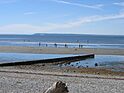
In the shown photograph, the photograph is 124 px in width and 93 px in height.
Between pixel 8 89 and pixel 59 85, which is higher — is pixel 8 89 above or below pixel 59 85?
below

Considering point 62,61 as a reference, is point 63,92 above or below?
above

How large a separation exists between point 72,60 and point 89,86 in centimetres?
2538

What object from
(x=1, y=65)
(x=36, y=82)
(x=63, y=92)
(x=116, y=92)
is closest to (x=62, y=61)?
(x=1, y=65)

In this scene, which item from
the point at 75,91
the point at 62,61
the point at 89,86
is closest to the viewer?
the point at 75,91

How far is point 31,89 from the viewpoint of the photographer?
14.4 meters

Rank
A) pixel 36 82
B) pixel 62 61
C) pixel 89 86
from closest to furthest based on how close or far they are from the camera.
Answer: pixel 89 86 < pixel 36 82 < pixel 62 61

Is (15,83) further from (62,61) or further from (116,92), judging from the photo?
(62,61)

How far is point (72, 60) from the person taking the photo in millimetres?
41062

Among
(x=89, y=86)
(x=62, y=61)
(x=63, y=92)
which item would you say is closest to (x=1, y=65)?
(x=62, y=61)

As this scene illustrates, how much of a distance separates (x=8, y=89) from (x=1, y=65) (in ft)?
47.4

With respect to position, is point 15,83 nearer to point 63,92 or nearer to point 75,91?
point 75,91

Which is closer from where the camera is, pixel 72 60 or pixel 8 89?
pixel 8 89

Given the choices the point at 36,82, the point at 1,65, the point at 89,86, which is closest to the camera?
the point at 89,86

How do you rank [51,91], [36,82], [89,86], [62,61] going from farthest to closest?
1. [62,61]
2. [36,82]
3. [89,86]
4. [51,91]
